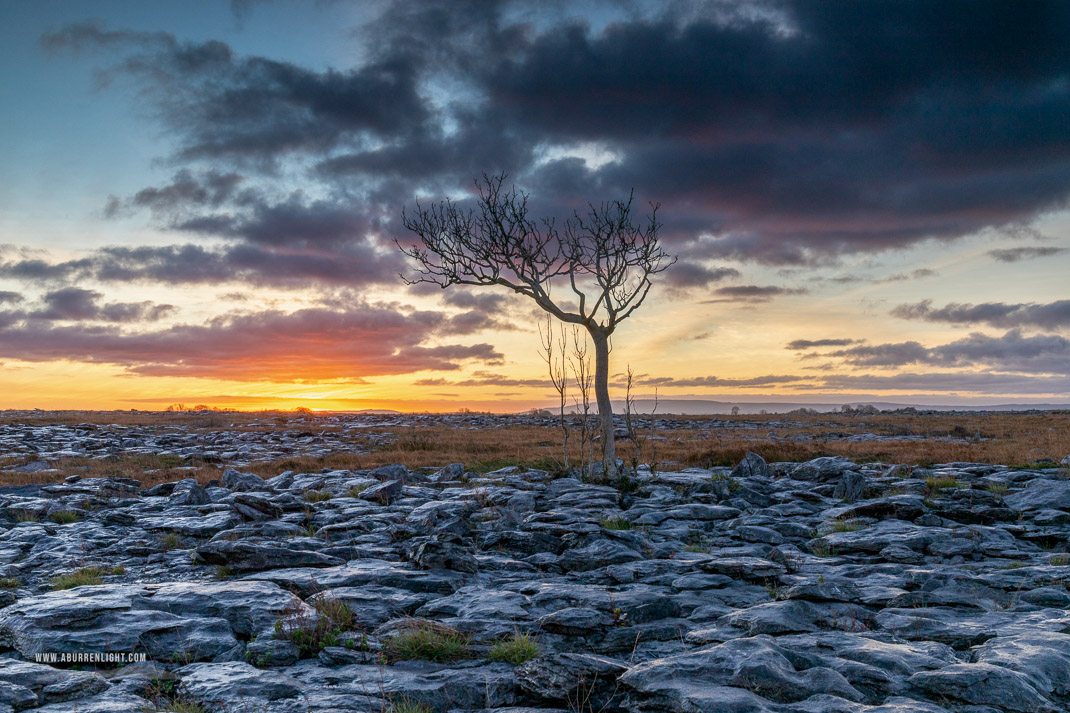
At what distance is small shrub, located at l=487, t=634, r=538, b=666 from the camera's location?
23.0 feet

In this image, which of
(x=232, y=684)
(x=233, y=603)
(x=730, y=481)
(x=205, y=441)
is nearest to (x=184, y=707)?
(x=232, y=684)

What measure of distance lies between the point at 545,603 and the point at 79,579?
7266mm

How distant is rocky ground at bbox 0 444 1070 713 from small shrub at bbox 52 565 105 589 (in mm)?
43

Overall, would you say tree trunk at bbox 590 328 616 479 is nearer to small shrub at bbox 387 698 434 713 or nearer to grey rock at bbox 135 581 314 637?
grey rock at bbox 135 581 314 637

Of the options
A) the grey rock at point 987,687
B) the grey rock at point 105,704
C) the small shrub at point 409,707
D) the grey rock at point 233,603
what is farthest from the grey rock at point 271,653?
the grey rock at point 987,687

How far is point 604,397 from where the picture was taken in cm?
1972

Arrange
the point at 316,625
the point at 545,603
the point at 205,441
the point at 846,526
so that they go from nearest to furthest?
the point at 316,625, the point at 545,603, the point at 846,526, the point at 205,441

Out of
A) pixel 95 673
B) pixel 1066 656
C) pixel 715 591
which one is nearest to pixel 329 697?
pixel 95 673

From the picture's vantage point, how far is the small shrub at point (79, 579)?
9662mm

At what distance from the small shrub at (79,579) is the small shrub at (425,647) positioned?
218 inches

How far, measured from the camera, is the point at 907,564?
36.2ft

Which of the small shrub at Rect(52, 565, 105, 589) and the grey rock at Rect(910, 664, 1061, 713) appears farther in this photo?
the small shrub at Rect(52, 565, 105, 589)

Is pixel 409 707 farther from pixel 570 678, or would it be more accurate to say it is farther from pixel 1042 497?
pixel 1042 497

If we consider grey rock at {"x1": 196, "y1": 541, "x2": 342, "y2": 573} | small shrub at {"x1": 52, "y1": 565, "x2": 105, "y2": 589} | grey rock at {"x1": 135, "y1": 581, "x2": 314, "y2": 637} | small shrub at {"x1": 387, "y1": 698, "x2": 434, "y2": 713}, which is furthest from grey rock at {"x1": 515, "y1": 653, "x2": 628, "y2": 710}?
small shrub at {"x1": 52, "y1": 565, "x2": 105, "y2": 589}
